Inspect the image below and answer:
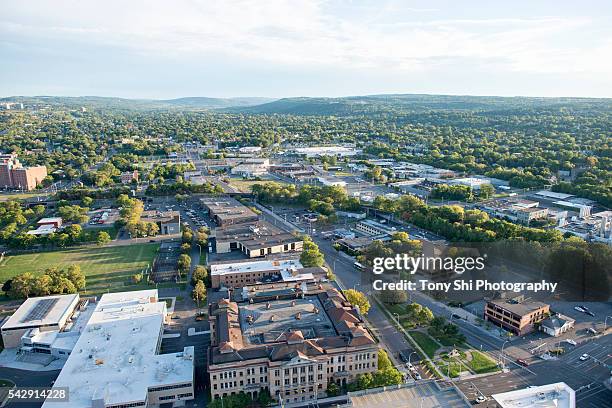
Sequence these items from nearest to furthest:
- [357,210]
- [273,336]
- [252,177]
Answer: [273,336] < [357,210] < [252,177]

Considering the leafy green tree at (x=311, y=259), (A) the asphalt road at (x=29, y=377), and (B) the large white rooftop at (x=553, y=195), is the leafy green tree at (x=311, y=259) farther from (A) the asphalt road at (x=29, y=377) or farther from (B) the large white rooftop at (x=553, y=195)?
(B) the large white rooftop at (x=553, y=195)

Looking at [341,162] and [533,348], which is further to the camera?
[341,162]

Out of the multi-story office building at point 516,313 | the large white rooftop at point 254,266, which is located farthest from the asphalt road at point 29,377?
the multi-story office building at point 516,313

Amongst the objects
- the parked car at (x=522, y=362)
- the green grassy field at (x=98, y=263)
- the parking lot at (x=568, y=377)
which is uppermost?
the green grassy field at (x=98, y=263)

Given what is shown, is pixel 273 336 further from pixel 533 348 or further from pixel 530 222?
pixel 530 222

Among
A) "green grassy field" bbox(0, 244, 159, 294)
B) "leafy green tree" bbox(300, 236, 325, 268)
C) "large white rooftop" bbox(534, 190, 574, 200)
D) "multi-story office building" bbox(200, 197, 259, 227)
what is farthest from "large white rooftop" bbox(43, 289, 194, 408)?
"large white rooftop" bbox(534, 190, 574, 200)

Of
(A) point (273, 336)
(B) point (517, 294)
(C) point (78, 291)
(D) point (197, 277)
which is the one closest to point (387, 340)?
(A) point (273, 336)
